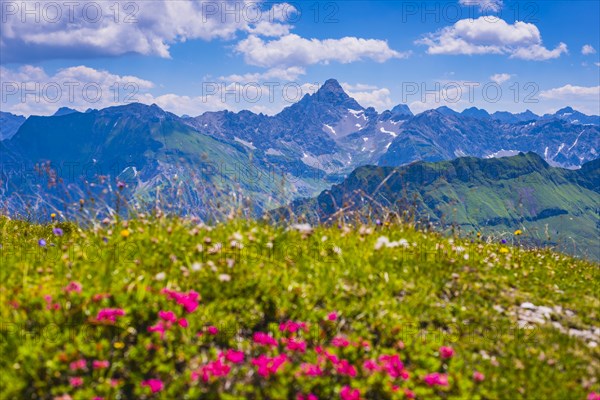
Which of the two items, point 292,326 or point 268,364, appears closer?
point 268,364

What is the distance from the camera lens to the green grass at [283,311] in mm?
5055

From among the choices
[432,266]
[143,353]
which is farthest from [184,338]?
[432,266]

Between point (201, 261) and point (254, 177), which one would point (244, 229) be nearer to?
point (201, 261)

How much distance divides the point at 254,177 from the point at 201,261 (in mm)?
3674

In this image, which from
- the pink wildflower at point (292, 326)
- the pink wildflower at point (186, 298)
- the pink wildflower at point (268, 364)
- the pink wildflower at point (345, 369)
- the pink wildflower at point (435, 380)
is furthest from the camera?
the pink wildflower at point (292, 326)

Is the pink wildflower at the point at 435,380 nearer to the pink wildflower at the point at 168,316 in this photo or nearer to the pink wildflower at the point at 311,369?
the pink wildflower at the point at 311,369

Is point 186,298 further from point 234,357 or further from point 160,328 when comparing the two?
point 234,357

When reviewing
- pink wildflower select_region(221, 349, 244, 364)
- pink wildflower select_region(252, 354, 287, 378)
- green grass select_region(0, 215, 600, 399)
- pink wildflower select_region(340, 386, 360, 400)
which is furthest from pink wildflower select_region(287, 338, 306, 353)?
pink wildflower select_region(340, 386, 360, 400)

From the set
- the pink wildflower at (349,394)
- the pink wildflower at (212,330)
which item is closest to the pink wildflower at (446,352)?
the pink wildflower at (349,394)

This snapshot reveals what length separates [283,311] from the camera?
20.5ft

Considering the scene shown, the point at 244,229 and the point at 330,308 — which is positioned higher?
the point at 244,229

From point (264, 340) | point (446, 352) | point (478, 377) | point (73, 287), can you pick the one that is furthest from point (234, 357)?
point (478, 377)

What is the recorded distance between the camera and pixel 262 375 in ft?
16.6

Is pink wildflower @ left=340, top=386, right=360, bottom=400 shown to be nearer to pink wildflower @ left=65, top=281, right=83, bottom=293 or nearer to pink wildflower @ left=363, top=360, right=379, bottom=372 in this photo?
pink wildflower @ left=363, top=360, right=379, bottom=372
